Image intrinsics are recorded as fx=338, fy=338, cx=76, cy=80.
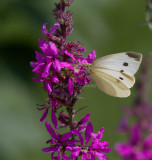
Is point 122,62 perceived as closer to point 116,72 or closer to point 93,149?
point 116,72

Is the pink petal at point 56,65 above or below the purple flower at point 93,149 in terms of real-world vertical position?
above

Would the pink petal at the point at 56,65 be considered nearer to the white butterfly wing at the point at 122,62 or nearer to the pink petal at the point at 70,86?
the pink petal at the point at 70,86

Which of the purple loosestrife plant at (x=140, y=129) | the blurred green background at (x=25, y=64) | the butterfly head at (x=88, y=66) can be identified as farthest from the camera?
the blurred green background at (x=25, y=64)

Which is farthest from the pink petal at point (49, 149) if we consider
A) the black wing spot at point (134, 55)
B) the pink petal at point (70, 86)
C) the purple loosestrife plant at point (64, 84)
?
the black wing spot at point (134, 55)

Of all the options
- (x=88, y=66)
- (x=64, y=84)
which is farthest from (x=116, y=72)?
(x=64, y=84)

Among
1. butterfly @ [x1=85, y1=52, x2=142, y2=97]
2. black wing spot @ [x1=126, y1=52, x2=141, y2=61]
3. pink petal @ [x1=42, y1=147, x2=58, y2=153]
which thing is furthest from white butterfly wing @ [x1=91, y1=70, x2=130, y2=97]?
pink petal @ [x1=42, y1=147, x2=58, y2=153]

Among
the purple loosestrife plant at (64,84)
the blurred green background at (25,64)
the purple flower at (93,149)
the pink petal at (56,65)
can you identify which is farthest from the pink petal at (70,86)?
the blurred green background at (25,64)

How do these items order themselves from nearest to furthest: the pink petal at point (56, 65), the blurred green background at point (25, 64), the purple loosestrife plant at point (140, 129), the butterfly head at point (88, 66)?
the pink petal at point (56, 65) < the butterfly head at point (88, 66) < the purple loosestrife plant at point (140, 129) < the blurred green background at point (25, 64)

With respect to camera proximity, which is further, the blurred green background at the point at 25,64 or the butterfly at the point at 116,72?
the blurred green background at the point at 25,64

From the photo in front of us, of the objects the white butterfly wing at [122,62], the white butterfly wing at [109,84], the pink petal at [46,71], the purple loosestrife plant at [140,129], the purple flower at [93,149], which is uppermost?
the pink petal at [46,71]
